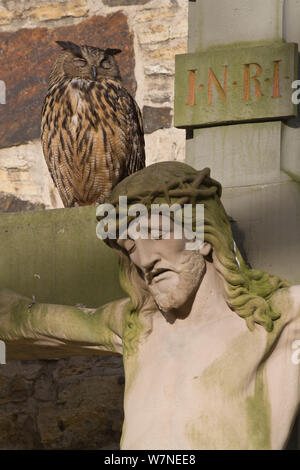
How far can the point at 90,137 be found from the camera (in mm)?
3836

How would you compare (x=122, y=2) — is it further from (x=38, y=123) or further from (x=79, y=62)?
(x=38, y=123)

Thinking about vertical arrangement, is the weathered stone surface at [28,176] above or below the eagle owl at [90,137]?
below

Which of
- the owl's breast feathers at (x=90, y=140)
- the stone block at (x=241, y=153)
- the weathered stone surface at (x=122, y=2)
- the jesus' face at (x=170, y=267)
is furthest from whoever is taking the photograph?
the weathered stone surface at (x=122, y=2)

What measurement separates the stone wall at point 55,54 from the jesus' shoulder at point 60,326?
1.63m

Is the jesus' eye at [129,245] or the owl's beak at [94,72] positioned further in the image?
the owl's beak at [94,72]

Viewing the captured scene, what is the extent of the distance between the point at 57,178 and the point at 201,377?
1.68 metres

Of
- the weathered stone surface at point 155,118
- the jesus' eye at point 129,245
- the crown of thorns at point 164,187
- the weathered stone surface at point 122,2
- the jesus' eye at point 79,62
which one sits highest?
the weathered stone surface at point 122,2

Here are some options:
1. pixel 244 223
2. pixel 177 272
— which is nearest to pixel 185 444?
pixel 177 272

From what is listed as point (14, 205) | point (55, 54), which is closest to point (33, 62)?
point (55, 54)

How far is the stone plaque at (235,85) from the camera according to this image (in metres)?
2.64

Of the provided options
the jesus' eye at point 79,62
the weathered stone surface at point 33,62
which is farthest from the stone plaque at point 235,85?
the weathered stone surface at point 33,62

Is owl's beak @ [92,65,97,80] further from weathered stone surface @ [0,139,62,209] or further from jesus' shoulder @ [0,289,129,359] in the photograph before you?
jesus' shoulder @ [0,289,129,359]

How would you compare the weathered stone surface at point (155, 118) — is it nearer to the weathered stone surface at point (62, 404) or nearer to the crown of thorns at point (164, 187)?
the weathered stone surface at point (62, 404)

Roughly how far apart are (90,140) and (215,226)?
1.54 m
